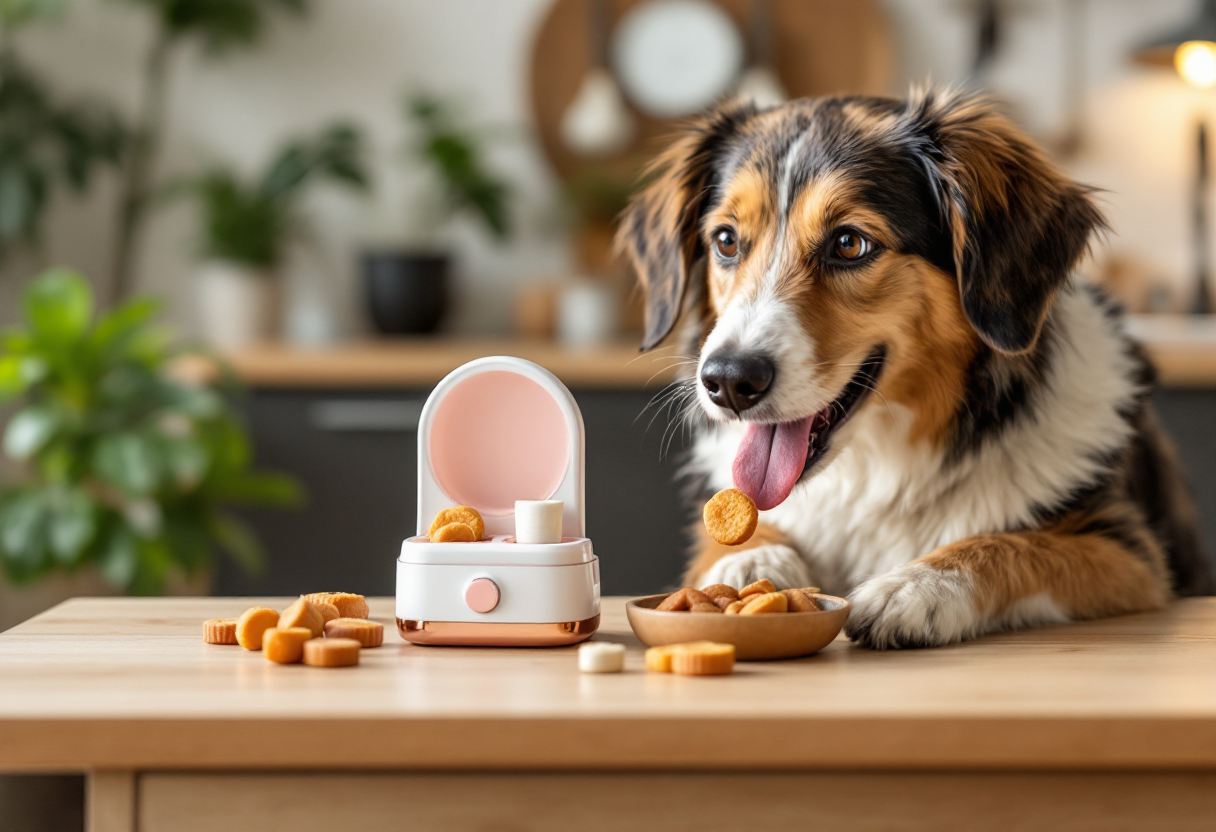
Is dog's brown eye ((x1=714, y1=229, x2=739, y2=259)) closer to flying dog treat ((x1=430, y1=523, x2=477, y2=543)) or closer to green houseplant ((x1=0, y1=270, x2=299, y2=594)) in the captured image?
flying dog treat ((x1=430, y1=523, x2=477, y2=543))

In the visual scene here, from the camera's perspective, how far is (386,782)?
80cm

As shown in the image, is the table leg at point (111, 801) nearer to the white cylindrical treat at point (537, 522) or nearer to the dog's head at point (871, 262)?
the white cylindrical treat at point (537, 522)

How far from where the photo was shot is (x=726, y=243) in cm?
148

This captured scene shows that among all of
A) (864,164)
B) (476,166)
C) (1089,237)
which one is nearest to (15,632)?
(864,164)

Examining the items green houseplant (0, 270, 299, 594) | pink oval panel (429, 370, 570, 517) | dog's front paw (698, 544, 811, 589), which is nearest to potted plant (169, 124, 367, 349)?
green houseplant (0, 270, 299, 594)

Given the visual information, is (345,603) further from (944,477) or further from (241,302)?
(241,302)

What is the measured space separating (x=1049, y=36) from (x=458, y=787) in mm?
3651

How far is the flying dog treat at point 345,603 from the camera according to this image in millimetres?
1104

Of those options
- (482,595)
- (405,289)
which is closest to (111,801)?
(482,595)

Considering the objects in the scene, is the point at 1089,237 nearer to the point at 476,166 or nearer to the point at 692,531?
the point at 692,531

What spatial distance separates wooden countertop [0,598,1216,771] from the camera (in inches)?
30.4

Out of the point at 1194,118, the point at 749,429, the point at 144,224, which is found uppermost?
the point at 1194,118

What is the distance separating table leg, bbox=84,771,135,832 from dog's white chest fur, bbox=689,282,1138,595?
822 millimetres

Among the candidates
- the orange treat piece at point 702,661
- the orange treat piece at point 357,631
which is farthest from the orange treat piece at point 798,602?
the orange treat piece at point 357,631
